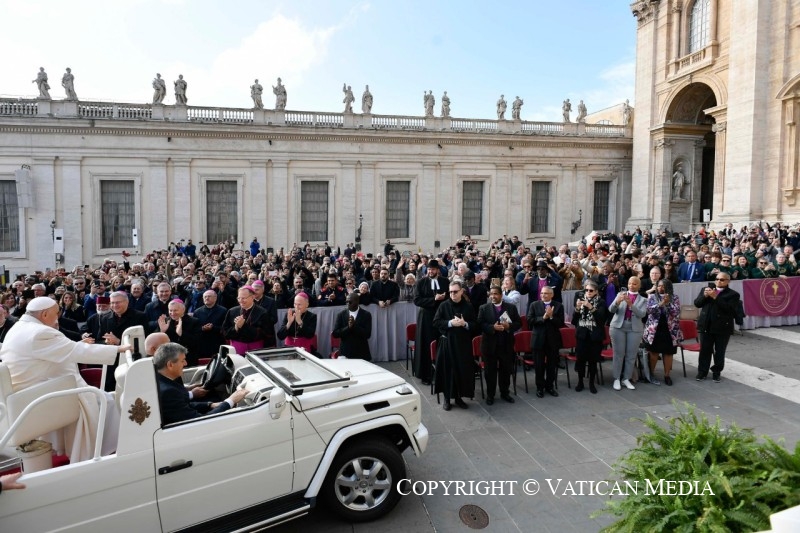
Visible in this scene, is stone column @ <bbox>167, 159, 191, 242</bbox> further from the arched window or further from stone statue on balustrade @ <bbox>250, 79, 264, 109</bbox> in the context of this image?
the arched window

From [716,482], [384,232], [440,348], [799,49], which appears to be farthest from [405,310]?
[799,49]

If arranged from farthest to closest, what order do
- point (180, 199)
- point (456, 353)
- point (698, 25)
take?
point (698, 25) → point (180, 199) → point (456, 353)

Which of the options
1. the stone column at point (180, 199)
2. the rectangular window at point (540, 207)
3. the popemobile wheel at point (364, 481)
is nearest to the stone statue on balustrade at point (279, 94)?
the stone column at point (180, 199)

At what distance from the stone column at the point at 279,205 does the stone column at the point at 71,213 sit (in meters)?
8.97

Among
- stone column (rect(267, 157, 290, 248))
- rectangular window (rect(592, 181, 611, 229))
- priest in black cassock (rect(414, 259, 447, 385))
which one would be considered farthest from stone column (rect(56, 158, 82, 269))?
rectangular window (rect(592, 181, 611, 229))

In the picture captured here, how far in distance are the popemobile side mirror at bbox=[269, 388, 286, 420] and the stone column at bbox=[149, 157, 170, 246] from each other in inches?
925

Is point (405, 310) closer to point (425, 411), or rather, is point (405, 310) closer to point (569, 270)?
point (425, 411)

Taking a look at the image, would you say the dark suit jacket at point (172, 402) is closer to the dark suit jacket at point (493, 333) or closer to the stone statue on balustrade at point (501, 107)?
the dark suit jacket at point (493, 333)

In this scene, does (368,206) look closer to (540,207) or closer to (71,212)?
(540,207)

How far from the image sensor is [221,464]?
3879mm

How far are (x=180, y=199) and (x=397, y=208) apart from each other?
11.8m

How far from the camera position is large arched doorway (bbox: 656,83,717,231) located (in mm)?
28766

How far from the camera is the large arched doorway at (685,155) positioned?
1133 inches

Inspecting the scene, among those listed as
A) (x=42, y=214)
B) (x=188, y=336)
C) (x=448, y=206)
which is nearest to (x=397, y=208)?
(x=448, y=206)
